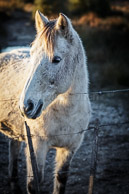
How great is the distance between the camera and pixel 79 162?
15.6 feet

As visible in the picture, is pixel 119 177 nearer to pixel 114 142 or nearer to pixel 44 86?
pixel 114 142

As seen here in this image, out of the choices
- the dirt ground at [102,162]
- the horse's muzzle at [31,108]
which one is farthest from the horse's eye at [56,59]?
the dirt ground at [102,162]

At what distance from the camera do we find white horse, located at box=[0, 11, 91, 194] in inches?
90.4

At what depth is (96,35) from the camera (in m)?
13.7

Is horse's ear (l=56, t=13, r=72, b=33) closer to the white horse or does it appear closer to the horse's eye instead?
the white horse

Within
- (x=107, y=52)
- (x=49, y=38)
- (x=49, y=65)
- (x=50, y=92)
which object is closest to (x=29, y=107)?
(x=50, y=92)

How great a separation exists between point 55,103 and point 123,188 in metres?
2.31

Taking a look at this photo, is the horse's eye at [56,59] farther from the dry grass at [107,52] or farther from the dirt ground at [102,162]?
the dry grass at [107,52]

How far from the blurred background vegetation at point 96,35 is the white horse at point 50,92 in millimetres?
5811

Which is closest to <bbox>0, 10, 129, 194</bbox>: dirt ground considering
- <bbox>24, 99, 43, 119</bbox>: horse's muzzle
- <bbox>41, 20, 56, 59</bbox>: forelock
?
<bbox>24, 99, 43, 119</bbox>: horse's muzzle

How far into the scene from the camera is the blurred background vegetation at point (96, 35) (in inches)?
390

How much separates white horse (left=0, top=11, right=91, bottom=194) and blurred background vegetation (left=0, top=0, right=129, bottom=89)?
5811 millimetres

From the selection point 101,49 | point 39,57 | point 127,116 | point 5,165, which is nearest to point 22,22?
point 101,49

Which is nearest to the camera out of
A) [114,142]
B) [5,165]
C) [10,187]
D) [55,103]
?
[55,103]
